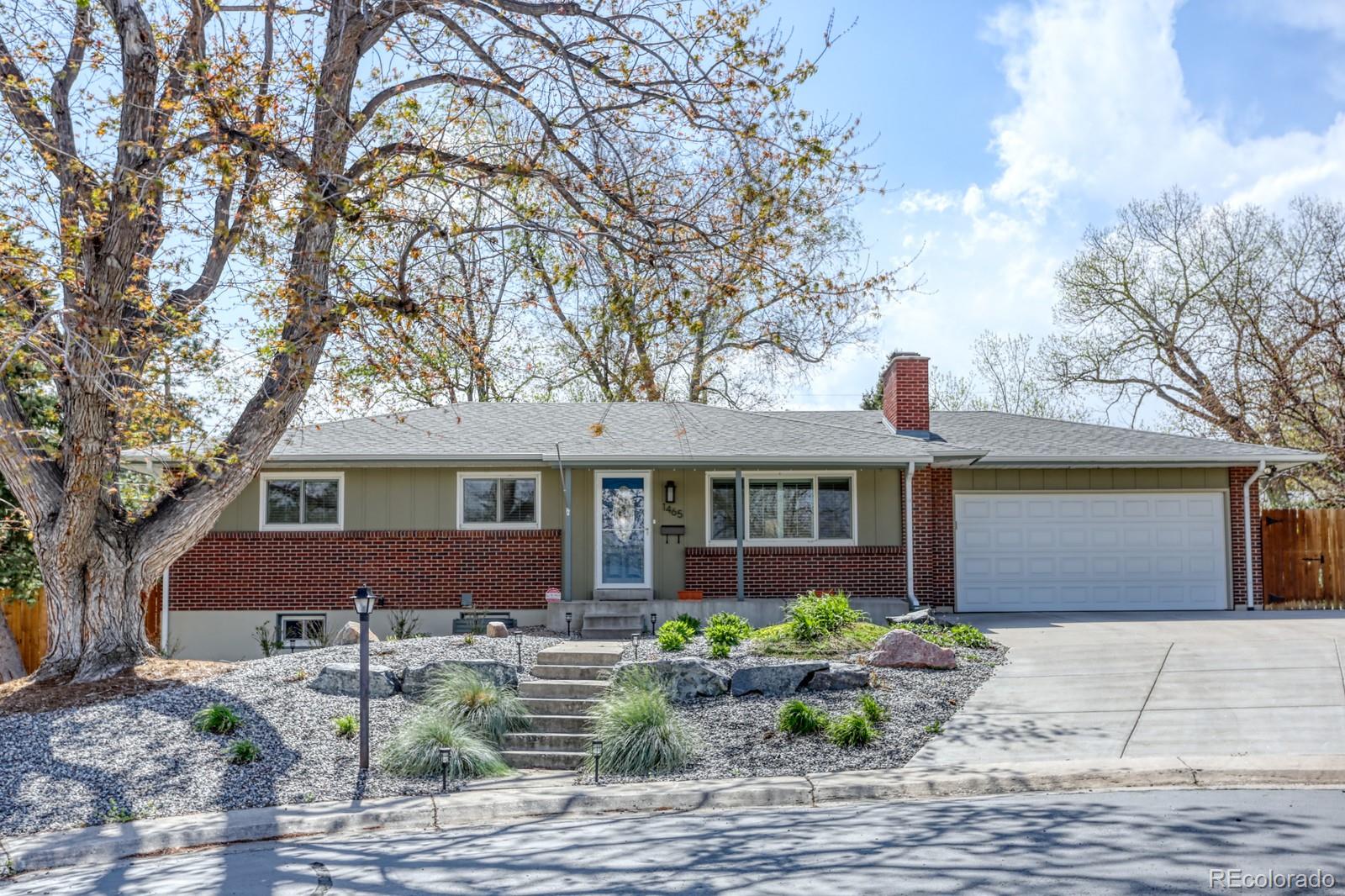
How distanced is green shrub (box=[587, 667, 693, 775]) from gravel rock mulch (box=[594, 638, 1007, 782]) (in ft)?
0.43

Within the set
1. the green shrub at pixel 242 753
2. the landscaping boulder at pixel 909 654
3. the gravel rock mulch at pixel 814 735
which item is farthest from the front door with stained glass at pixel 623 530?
the green shrub at pixel 242 753

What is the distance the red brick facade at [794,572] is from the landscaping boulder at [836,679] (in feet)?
18.7

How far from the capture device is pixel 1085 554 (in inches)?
634

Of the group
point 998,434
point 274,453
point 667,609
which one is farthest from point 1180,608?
point 274,453

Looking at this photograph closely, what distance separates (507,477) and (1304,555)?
13.3 meters

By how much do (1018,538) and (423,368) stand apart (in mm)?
10393

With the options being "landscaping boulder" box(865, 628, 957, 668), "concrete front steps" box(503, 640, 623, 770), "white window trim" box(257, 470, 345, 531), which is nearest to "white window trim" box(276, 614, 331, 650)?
"white window trim" box(257, 470, 345, 531)

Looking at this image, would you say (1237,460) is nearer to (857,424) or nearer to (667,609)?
(857,424)

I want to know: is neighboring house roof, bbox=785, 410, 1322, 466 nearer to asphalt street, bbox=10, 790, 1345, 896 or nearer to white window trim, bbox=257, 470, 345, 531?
white window trim, bbox=257, 470, 345, 531

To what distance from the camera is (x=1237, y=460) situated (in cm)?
1584

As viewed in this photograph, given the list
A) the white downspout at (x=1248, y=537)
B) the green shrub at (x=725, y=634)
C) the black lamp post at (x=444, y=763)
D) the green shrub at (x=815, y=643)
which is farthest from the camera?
the white downspout at (x=1248, y=537)

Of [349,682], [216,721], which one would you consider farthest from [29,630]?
[216,721]

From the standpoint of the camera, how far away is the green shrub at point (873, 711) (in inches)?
343

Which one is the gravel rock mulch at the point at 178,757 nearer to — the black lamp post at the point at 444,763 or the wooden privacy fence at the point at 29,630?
the black lamp post at the point at 444,763
